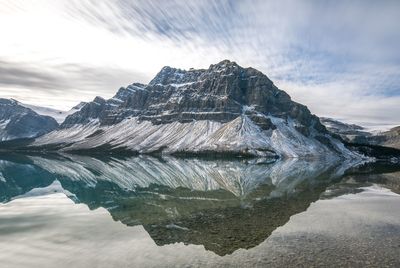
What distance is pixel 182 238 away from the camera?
4038 centimetres

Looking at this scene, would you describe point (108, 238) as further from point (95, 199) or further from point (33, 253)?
point (95, 199)

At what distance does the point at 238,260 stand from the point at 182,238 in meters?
9.55

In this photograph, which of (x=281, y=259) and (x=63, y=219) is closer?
(x=281, y=259)

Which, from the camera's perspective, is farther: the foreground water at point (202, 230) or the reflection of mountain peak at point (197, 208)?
the reflection of mountain peak at point (197, 208)

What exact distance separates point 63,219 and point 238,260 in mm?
32672

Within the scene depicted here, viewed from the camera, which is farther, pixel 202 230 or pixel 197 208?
pixel 197 208

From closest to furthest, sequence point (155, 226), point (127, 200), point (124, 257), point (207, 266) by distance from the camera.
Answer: point (207, 266) → point (124, 257) → point (155, 226) → point (127, 200)

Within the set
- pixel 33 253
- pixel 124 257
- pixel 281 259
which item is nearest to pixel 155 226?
pixel 124 257

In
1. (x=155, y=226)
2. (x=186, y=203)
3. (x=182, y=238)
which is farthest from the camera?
(x=186, y=203)

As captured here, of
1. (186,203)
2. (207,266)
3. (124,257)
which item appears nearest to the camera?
(207,266)

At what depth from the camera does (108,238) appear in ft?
136

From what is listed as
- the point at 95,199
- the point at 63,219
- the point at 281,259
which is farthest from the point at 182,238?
the point at 95,199

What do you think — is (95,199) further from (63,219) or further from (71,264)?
(71,264)

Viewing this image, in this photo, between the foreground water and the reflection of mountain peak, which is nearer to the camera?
the foreground water
